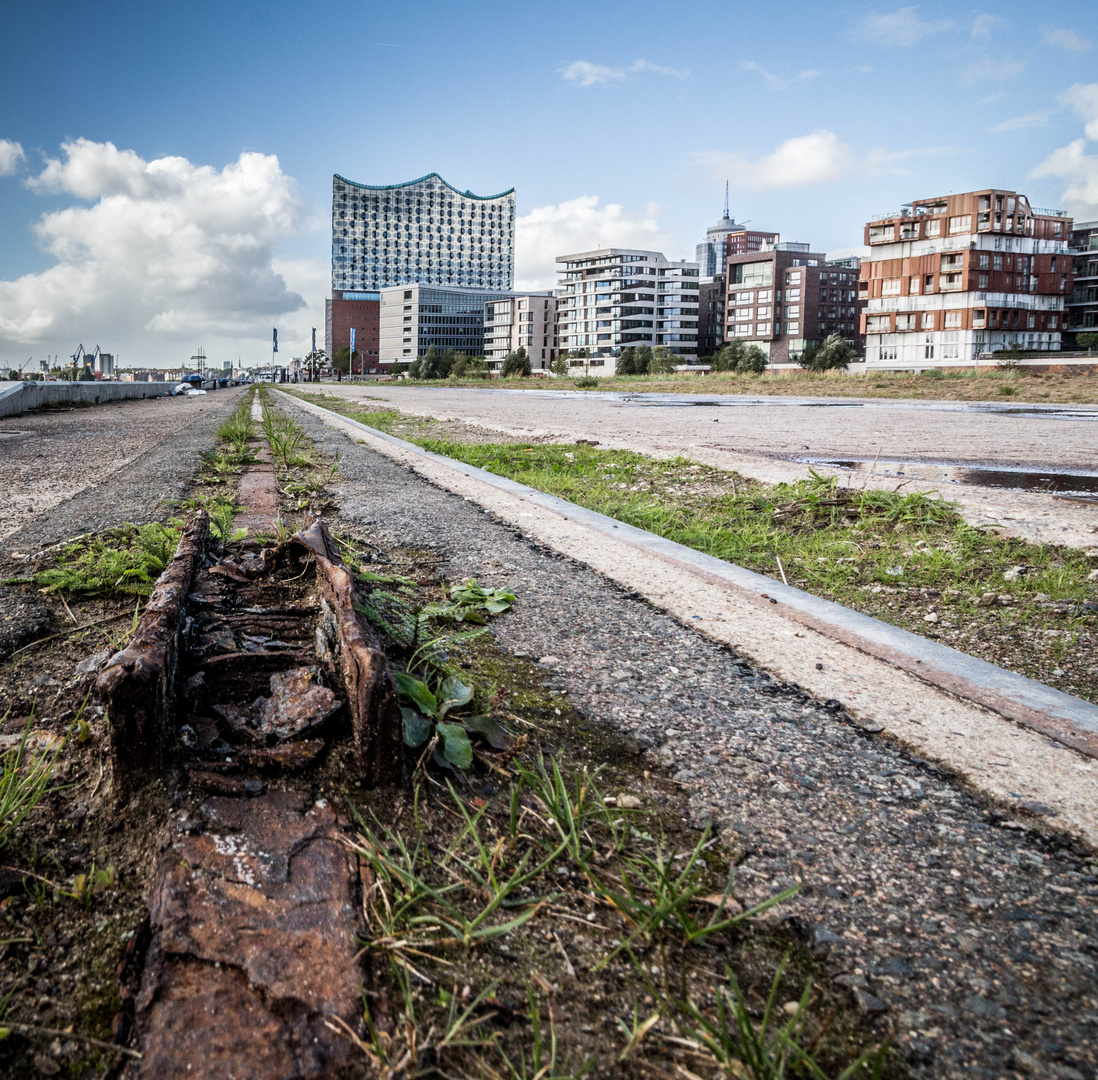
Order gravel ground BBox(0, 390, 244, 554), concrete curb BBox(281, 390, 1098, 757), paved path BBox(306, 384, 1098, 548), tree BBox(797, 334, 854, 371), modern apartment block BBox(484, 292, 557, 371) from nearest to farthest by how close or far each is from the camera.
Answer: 1. concrete curb BBox(281, 390, 1098, 757)
2. gravel ground BBox(0, 390, 244, 554)
3. paved path BBox(306, 384, 1098, 548)
4. tree BBox(797, 334, 854, 371)
5. modern apartment block BBox(484, 292, 557, 371)

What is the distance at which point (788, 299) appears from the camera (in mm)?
120375

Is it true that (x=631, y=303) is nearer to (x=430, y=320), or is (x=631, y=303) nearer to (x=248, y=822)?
(x=430, y=320)

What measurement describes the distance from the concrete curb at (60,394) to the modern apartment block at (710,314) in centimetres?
12153

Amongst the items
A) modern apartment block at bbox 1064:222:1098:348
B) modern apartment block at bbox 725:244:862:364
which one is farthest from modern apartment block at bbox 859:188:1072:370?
modern apartment block at bbox 725:244:862:364

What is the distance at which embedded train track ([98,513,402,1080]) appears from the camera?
900 millimetres

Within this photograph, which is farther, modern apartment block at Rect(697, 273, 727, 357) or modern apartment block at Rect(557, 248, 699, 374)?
modern apartment block at Rect(697, 273, 727, 357)

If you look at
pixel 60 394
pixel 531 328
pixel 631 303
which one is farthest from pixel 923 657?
pixel 531 328

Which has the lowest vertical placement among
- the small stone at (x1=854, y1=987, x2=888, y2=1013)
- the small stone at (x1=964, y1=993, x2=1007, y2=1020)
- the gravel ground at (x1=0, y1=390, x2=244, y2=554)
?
the small stone at (x1=854, y1=987, x2=888, y2=1013)

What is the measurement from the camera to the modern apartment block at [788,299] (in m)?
119

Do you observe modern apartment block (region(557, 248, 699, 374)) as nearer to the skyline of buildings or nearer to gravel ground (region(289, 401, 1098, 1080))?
the skyline of buildings

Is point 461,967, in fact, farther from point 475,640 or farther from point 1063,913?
point 475,640

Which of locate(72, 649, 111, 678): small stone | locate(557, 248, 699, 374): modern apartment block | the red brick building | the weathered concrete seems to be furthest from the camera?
the red brick building

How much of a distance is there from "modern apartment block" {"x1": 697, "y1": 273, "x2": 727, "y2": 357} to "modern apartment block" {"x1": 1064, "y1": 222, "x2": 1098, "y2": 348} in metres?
54.8

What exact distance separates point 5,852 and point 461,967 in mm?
738
